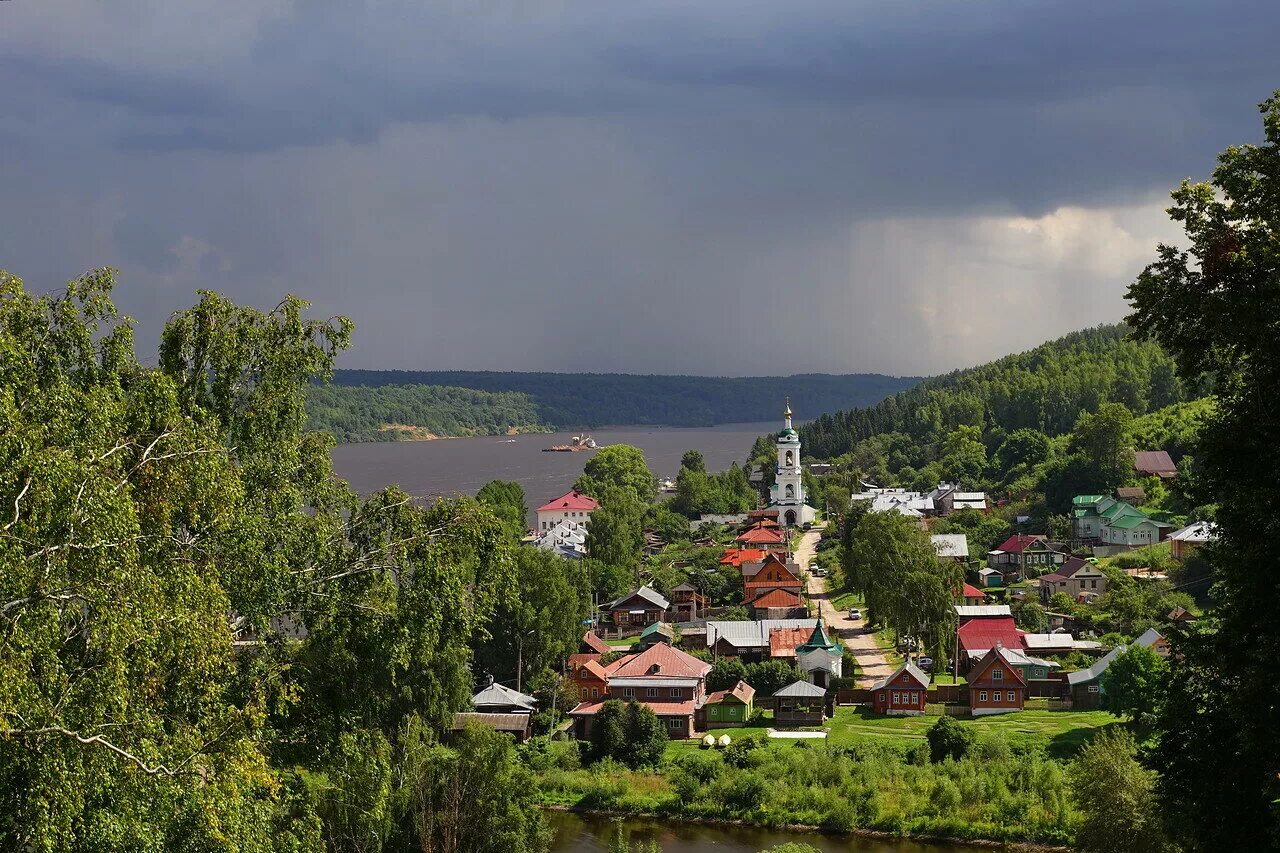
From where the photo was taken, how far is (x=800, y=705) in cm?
3834

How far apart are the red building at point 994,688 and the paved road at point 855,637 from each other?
14.2 feet

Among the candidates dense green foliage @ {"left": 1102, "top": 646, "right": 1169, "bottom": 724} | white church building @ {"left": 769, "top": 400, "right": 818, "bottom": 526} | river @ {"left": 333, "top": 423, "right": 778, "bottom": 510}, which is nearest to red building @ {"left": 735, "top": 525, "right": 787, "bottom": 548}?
white church building @ {"left": 769, "top": 400, "right": 818, "bottom": 526}

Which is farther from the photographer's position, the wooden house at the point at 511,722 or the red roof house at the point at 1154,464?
the red roof house at the point at 1154,464

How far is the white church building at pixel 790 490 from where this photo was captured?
8781 cm

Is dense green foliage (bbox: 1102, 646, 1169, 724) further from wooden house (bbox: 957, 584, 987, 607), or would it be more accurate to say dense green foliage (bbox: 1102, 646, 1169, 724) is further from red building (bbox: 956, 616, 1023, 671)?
wooden house (bbox: 957, 584, 987, 607)

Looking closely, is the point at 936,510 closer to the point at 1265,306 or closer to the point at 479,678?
the point at 479,678

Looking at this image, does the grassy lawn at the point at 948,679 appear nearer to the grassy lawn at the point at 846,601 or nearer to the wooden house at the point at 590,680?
the wooden house at the point at 590,680

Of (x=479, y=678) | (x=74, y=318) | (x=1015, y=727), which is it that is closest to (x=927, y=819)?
(x=1015, y=727)

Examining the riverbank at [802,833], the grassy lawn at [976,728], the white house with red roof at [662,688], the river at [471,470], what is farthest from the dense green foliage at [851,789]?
the river at [471,470]

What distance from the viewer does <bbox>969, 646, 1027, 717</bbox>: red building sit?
3838 centimetres

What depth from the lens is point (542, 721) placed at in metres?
37.7

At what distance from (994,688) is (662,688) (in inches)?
371

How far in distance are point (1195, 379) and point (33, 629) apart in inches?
483

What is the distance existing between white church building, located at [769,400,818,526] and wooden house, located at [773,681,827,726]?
1925 inches
